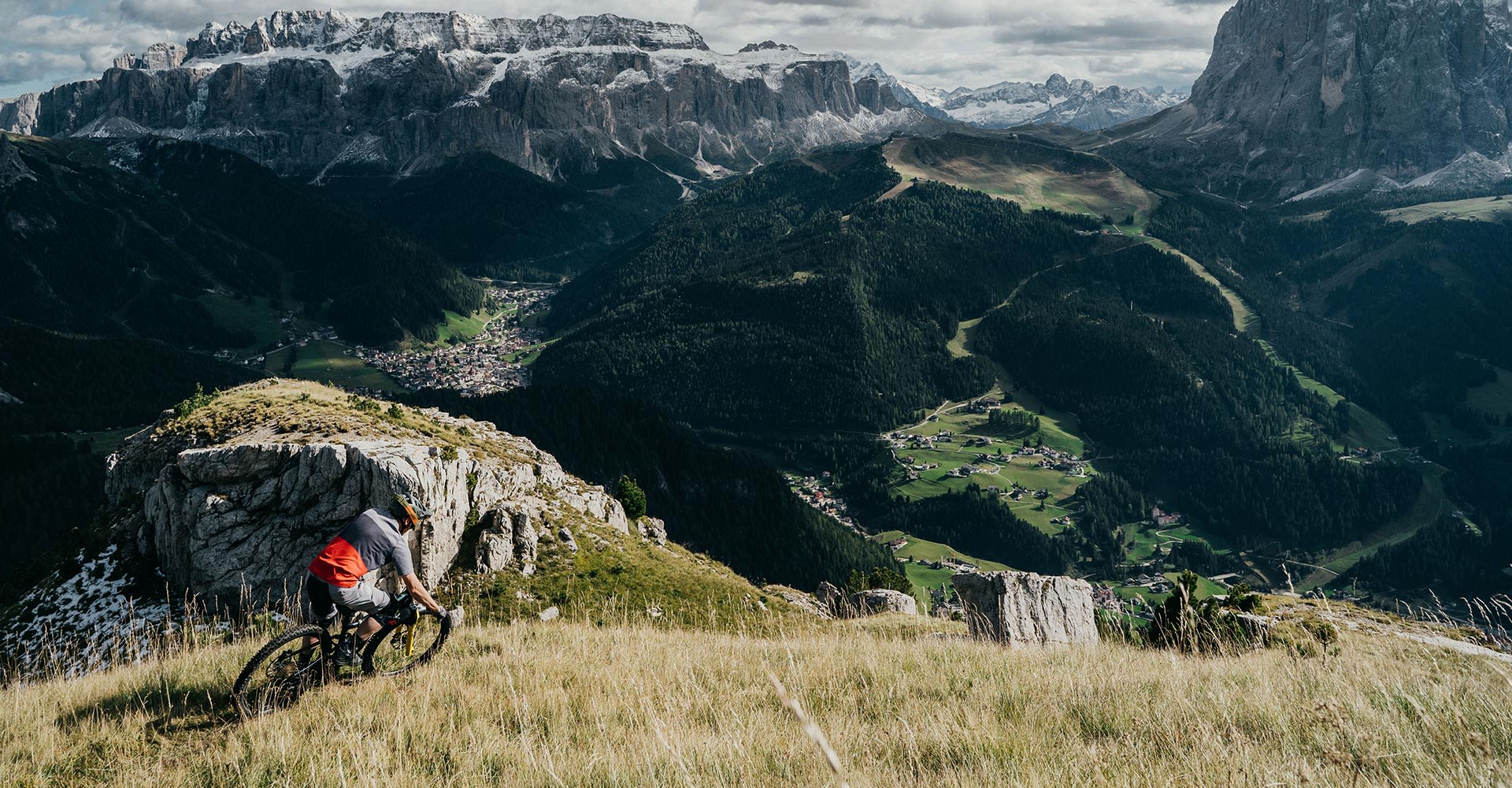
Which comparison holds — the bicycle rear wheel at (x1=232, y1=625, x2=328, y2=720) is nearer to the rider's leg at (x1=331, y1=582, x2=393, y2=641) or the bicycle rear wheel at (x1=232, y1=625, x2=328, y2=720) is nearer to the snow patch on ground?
the rider's leg at (x1=331, y1=582, x2=393, y2=641)

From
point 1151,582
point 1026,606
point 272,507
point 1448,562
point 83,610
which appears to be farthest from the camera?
point 1448,562

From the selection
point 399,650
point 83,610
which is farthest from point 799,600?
point 399,650

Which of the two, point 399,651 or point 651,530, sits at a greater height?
point 399,651

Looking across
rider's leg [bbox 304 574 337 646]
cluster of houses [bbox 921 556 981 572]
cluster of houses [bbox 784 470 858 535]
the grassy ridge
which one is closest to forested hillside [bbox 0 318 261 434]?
cluster of houses [bbox 784 470 858 535]

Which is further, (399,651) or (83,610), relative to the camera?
(83,610)

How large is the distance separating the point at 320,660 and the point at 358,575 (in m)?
1.25

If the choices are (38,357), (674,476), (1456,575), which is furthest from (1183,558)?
(38,357)

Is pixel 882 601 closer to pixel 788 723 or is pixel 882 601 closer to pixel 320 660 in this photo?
pixel 320 660

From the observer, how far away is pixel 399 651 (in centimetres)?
1362

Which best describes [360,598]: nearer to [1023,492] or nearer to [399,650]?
[399,650]

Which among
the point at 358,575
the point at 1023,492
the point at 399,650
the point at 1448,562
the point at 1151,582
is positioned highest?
the point at 358,575

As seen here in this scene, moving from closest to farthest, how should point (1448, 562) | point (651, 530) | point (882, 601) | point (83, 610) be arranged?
point (83, 610) < point (882, 601) < point (651, 530) < point (1448, 562)

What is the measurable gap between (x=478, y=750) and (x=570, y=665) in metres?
3.82

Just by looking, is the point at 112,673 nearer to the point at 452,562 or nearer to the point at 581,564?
the point at 452,562
